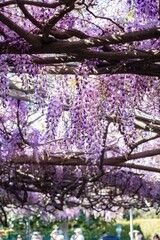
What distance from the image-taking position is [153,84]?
4.99 metres

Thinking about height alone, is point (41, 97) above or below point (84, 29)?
below

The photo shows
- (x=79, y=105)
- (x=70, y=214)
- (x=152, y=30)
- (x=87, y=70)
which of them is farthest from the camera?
(x=70, y=214)

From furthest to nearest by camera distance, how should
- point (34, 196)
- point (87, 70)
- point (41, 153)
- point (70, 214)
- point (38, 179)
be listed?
point (70, 214) → point (34, 196) → point (38, 179) → point (41, 153) → point (87, 70)

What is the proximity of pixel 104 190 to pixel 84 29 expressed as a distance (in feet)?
30.8

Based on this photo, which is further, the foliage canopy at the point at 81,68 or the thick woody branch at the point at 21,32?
the foliage canopy at the point at 81,68

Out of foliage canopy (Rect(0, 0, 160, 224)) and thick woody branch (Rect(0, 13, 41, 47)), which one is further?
foliage canopy (Rect(0, 0, 160, 224))

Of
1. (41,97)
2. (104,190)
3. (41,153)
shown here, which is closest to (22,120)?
(41,153)

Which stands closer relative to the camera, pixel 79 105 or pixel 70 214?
pixel 79 105

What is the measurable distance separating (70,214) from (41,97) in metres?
23.3

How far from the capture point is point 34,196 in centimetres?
1538

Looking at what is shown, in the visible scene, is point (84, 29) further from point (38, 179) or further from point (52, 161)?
point (38, 179)

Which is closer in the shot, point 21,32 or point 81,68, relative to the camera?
point 21,32

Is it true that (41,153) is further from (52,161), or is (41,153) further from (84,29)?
(84,29)

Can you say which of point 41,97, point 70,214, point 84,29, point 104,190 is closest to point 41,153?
point 41,97
